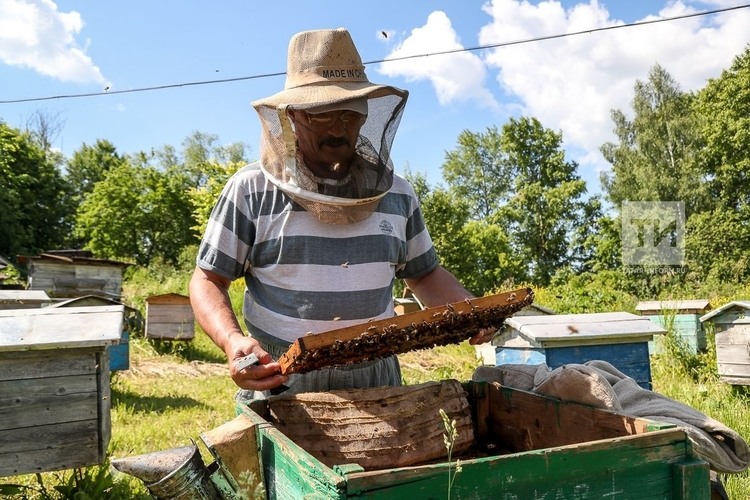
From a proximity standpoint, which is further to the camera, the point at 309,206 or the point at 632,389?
the point at 309,206

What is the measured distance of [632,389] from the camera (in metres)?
1.75

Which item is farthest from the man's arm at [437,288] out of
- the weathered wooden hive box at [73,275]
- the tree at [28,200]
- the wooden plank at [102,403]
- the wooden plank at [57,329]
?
the tree at [28,200]

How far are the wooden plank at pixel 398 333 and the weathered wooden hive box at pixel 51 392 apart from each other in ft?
7.81

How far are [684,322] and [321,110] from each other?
27.2 ft

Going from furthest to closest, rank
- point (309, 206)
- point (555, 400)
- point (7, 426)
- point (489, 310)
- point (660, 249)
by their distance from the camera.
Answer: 1. point (660, 249)
2. point (7, 426)
3. point (309, 206)
4. point (555, 400)
5. point (489, 310)

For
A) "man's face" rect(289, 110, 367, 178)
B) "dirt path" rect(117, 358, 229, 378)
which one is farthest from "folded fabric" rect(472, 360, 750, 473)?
"dirt path" rect(117, 358, 229, 378)

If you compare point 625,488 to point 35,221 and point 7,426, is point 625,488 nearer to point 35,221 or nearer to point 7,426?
point 7,426

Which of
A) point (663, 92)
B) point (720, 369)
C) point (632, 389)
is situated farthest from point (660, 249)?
point (632, 389)

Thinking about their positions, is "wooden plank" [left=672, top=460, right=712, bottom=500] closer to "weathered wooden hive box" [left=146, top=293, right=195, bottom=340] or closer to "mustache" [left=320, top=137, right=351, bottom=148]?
"mustache" [left=320, top=137, right=351, bottom=148]

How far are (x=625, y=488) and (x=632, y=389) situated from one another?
1.94ft

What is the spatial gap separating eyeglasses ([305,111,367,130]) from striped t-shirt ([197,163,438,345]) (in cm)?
25

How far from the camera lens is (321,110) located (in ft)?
6.10

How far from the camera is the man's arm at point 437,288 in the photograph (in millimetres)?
2230

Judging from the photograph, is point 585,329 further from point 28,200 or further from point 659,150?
point 28,200
